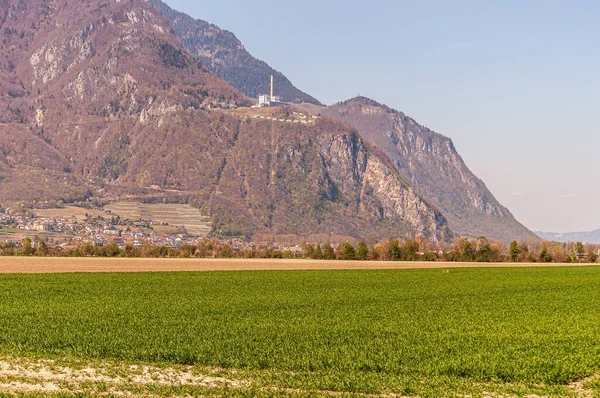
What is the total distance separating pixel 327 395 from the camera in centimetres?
2853

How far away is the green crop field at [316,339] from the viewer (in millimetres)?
31016

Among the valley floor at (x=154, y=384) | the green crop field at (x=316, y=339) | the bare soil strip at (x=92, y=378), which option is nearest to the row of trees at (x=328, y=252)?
the green crop field at (x=316, y=339)

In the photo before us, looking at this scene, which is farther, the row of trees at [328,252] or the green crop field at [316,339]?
the row of trees at [328,252]

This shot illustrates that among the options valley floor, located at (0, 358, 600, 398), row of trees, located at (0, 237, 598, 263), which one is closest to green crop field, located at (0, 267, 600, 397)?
valley floor, located at (0, 358, 600, 398)

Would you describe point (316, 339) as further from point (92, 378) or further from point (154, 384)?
point (92, 378)

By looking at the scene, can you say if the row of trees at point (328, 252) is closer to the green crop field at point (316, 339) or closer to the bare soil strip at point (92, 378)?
the green crop field at point (316, 339)

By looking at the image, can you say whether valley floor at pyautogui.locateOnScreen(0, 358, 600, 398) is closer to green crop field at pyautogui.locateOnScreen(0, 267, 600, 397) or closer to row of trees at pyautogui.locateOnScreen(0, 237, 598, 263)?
green crop field at pyautogui.locateOnScreen(0, 267, 600, 397)

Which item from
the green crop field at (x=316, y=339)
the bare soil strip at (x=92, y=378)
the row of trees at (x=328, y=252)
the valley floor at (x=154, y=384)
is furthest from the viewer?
the row of trees at (x=328, y=252)

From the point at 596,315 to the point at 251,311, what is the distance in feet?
74.9

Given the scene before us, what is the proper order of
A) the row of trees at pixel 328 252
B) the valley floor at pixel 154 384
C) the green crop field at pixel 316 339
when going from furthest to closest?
1. the row of trees at pixel 328 252
2. the green crop field at pixel 316 339
3. the valley floor at pixel 154 384

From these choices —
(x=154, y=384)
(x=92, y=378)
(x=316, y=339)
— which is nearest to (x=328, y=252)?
(x=316, y=339)

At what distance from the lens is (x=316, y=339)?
1583 inches

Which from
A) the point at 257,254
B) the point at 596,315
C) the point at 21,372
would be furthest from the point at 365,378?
the point at 257,254

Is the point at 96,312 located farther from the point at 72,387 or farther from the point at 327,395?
the point at 327,395
